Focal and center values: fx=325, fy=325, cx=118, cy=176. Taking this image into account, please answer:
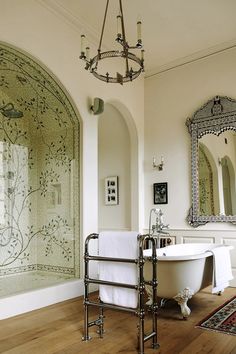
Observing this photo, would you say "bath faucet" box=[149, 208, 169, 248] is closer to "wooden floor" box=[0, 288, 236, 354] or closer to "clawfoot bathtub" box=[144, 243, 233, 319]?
"clawfoot bathtub" box=[144, 243, 233, 319]

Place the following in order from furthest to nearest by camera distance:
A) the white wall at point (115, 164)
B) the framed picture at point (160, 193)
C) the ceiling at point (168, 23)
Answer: the white wall at point (115, 164) < the framed picture at point (160, 193) < the ceiling at point (168, 23)

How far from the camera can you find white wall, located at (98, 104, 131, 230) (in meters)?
5.55

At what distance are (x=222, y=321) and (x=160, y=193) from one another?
2.53 meters

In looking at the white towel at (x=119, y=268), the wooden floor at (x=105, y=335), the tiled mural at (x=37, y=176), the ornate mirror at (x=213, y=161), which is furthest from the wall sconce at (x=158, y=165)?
the white towel at (x=119, y=268)

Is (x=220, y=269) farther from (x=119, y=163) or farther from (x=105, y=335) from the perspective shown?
(x=119, y=163)

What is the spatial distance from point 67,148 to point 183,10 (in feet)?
7.51

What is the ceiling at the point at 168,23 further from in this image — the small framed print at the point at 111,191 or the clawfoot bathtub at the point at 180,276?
the clawfoot bathtub at the point at 180,276

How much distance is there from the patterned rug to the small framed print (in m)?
2.63

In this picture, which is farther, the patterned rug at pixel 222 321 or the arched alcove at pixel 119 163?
the arched alcove at pixel 119 163

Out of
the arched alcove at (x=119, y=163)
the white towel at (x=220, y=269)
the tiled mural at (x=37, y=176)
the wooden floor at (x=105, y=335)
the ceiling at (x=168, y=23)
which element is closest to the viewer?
the wooden floor at (x=105, y=335)

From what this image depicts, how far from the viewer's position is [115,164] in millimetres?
5727

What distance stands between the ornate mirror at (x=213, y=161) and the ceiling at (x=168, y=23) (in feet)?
2.80

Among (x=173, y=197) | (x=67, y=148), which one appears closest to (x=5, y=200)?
(x=67, y=148)

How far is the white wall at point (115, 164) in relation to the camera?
555cm
